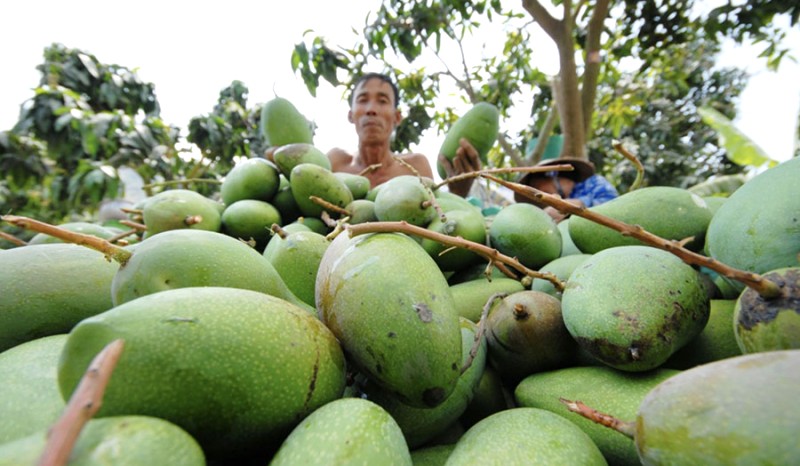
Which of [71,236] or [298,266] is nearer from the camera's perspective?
[71,236]

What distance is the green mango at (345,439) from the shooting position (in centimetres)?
53

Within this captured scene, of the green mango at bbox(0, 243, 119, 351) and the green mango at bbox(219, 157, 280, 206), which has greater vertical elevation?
the green mango at bbox(219, 157, 280, 206)

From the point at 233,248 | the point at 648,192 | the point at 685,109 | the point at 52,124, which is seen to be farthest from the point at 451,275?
the point at 685,109

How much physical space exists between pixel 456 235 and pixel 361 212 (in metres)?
0.42

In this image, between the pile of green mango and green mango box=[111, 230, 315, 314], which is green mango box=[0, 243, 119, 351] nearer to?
the pile of green mango

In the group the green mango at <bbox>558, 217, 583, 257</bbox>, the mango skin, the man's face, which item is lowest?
the green mango at <bbox>558, 217, 583, 257</bbox>

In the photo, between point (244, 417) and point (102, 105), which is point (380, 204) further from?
point (102, 105)

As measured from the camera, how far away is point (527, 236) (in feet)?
4.54

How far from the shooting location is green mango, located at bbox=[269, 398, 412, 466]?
534 mm

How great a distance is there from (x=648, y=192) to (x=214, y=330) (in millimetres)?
1247

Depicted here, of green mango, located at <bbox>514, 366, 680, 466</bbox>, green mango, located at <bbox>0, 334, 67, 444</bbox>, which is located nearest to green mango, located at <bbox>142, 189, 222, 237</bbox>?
green mango, located at <bbox>0, 334, 67, 444</bbox>

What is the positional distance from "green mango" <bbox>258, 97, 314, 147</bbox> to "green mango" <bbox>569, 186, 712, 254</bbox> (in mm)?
1701

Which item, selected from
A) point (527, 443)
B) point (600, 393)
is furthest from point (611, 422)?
point (600, 393)

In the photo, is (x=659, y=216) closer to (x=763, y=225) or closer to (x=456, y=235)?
(x=763, y=225)
